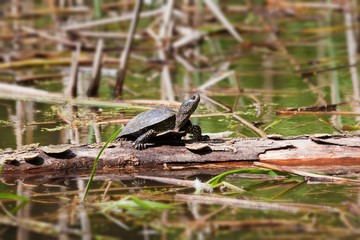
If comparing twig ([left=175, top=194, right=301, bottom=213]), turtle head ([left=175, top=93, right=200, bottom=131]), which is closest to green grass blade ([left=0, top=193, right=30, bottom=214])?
twig ([left=175, top=194, right=301, bottom=213])

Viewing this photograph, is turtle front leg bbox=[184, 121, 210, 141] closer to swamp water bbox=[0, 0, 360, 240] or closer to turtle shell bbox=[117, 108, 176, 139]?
turtle shell bbox=[117, 108, 176, 139]

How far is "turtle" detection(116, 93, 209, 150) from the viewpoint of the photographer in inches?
152

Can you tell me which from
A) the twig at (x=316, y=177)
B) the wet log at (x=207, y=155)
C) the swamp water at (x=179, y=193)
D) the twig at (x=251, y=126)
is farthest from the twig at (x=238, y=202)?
the twig at (x=251, y=126)

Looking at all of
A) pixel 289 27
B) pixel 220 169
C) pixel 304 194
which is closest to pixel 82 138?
pixel 220 169

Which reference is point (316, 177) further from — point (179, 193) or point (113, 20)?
point (113, 20)

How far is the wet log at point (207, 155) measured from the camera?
145 inches

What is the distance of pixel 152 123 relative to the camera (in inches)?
153

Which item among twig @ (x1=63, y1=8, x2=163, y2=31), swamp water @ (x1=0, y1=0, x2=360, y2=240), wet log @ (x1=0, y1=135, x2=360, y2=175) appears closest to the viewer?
swamp water @ (x1=0, y1=0, x2=360, y2=240)

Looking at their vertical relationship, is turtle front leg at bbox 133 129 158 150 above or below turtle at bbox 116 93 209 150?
below

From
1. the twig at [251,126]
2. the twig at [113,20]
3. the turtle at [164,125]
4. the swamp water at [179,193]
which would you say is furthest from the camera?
the twig at [113,20]

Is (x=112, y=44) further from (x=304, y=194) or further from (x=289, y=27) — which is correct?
(x=304, y=194)

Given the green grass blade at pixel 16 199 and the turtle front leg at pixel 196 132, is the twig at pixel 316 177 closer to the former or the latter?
the turtle front leg at pixel 196 132

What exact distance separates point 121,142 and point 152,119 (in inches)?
7.7

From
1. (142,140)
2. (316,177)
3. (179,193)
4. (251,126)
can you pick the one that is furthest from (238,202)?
(251,126)
